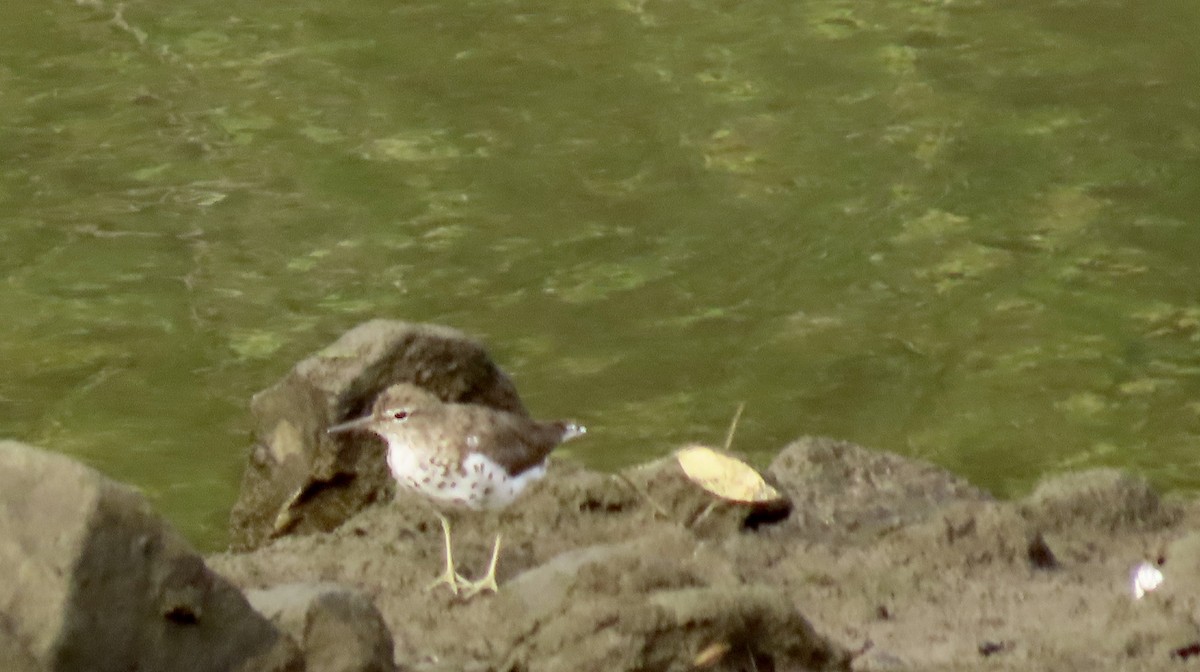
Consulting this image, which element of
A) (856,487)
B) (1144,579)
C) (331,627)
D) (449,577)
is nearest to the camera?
(331,627)

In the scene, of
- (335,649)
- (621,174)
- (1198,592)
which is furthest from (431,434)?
(621,174)

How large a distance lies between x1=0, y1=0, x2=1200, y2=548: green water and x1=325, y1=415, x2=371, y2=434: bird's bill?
1.54m

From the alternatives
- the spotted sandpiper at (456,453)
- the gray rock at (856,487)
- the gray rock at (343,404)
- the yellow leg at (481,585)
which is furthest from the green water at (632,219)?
the yellow leg at (481,585)

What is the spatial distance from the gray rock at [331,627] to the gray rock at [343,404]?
1.74 metres

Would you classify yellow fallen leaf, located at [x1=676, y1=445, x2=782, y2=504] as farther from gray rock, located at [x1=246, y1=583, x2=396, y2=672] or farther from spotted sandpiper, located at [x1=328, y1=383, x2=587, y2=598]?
gray rock, located at [x1=246, y1=583, x2=396, y2=672]

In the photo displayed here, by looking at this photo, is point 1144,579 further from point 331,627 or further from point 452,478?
point 331,627

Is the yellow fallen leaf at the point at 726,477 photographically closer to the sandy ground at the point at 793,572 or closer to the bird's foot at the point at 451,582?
the sandy ground at the point at 793,572

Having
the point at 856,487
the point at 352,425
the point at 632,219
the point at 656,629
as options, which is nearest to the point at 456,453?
the point at 352,425

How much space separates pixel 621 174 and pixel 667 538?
5.26 metres

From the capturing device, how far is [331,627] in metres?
3.90

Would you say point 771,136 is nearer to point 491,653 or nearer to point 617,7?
point 617,7

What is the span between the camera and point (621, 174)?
34.0ft

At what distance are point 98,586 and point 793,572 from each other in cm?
223

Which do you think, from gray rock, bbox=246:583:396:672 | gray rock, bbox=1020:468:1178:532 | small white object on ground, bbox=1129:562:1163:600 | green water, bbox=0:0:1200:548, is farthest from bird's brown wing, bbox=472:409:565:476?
green water, bbox=0:0:1200:548
